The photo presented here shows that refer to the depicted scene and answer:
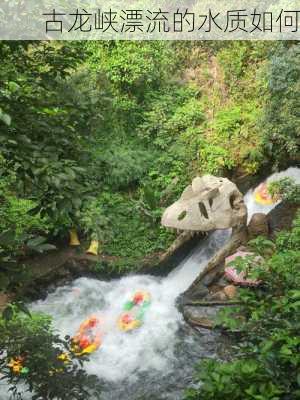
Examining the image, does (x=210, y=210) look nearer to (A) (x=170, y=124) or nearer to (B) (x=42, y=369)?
(A) (x=170, y=124)

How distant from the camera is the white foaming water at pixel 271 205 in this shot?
8633 millimetres

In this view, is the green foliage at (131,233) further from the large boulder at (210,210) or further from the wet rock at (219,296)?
the wet rock at (219,296)

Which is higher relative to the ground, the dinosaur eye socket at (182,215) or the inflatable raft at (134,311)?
the dinosaur eye socket at (182,215)

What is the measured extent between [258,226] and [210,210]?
82 cm

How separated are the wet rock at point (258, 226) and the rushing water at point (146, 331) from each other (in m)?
0.83

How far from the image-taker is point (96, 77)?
9992mm

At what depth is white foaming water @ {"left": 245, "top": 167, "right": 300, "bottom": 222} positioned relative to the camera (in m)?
8.63

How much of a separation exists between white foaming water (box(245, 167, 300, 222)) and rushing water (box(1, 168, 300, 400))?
0.06 feet

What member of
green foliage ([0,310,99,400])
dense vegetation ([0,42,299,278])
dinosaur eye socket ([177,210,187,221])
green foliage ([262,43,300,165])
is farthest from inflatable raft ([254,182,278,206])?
green foliage ([0,310,99,400])

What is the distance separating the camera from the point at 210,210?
7824 millimetres

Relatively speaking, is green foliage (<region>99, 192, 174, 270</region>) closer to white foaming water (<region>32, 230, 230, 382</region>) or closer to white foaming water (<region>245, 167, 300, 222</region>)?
white foaming water (<region>32, 230, 230, 382</region>)

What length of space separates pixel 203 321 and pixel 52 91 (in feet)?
16.8

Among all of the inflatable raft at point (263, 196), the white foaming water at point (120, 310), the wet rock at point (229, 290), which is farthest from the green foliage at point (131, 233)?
the wet rock at point (229, 290)

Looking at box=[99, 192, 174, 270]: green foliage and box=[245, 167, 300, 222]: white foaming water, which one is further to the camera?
box=[99, 192, 174, 270]: green foliage
